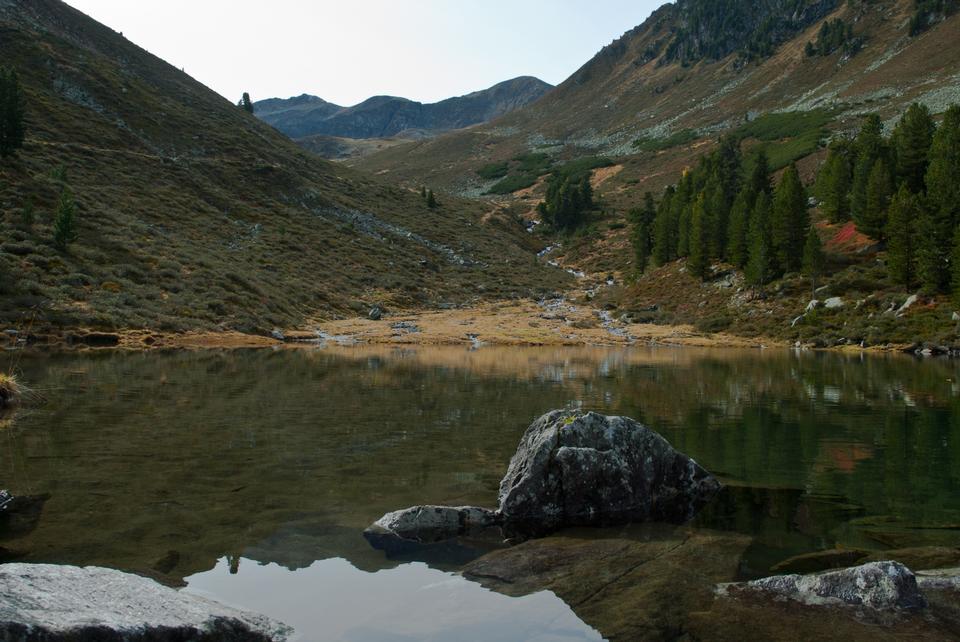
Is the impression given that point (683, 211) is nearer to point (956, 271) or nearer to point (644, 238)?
point (644, 238)

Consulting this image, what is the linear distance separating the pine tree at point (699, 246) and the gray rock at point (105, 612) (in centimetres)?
8450

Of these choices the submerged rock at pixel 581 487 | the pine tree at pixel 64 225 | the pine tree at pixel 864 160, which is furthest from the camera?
the pine tree at pixel 864 160

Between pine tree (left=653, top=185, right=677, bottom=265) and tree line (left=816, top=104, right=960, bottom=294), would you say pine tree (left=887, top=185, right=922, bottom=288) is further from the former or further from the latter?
pine tree (left=653, top=185, right=677, bottom=265)

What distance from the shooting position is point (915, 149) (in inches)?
2854

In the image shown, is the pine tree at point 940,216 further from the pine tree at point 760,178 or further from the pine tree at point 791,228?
the pine tree at point 760,178

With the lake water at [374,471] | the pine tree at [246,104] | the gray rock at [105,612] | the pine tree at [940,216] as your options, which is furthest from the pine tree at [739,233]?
the pine tree at [246,104]

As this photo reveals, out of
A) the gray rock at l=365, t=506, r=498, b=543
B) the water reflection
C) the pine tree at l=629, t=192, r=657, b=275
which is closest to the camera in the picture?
the water reflection

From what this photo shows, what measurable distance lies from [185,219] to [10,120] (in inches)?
849

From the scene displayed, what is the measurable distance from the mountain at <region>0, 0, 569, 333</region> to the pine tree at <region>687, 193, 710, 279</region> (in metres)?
24.8

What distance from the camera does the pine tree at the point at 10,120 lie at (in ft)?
217

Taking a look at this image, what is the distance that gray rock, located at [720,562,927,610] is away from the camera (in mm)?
7195

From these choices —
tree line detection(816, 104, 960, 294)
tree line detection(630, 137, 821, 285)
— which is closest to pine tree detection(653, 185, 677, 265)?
tree line detection(630, 137, 821, 285)

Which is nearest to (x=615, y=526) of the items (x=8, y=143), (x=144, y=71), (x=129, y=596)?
(x=129, y=596)

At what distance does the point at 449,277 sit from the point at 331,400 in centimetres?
7884
